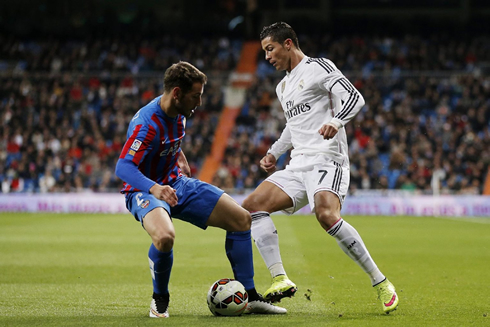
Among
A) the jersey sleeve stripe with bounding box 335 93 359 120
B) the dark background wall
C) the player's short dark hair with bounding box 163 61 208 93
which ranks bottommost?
the jersey sleeve stripe with bounding box 335 93 359 120

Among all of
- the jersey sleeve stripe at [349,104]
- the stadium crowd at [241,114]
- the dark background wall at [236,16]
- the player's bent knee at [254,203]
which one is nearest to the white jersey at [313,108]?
the jersey sleeve stripe at [349,104]

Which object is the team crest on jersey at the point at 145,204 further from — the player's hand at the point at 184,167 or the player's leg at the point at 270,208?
the player's leg at the point at 270,208

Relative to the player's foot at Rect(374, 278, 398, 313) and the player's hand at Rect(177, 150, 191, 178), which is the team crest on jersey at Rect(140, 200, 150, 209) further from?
the player's foot at Rect(374, 278, 398, 313)

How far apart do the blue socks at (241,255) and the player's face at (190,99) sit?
Answer: 1.08 m

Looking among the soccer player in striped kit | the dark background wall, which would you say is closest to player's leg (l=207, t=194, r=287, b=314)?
the soccer player in striped kit

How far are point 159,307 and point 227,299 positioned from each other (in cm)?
53

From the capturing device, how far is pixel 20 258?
9914mm

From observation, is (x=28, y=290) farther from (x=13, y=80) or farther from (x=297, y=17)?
(x=297, y=17)

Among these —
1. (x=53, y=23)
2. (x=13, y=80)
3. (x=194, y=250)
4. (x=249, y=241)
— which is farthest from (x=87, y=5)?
(x=249, y=241)

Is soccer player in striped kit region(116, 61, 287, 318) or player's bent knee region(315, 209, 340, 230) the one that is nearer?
soccer player in striped kit region(116, 61, 287, 318)

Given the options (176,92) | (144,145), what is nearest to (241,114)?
(176,92)

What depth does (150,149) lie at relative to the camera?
5.32 metres

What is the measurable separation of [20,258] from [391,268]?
208 inches

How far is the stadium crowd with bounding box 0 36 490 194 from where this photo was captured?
22641mm
